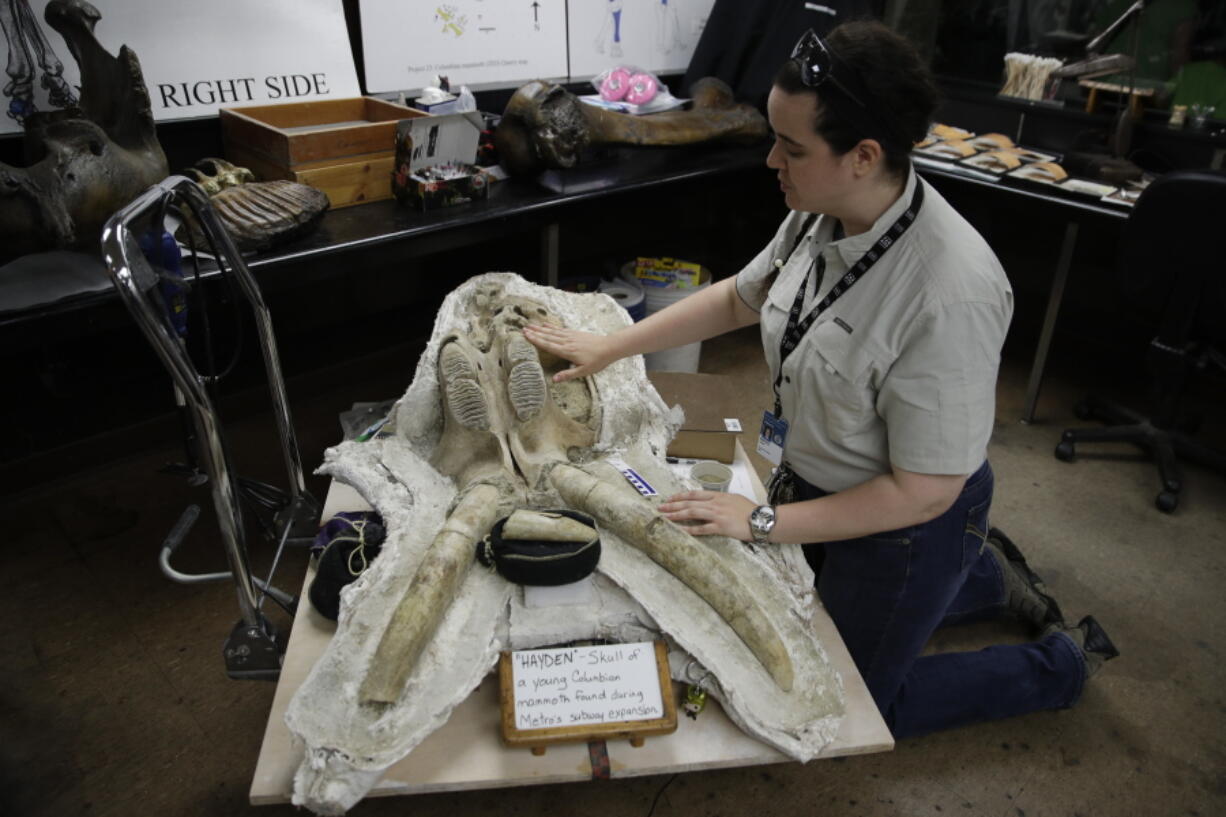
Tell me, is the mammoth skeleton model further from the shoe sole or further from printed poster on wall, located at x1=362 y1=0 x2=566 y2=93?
printed poster on wall, located at x1=362 y1=0 x2=566 y2=93

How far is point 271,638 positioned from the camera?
179cm

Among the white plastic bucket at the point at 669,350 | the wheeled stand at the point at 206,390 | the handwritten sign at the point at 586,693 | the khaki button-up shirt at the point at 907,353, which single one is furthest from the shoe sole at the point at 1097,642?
the wheeled stand at the point at 206,390

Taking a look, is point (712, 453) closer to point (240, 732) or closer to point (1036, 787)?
point (1036, 787)

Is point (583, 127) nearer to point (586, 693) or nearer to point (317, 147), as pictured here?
point (317, 147)

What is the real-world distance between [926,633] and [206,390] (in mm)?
1730

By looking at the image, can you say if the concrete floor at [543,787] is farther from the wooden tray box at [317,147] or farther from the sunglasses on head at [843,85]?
the sunglasses on head at [843,85]

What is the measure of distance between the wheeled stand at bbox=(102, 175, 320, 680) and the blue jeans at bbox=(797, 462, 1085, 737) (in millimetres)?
1272

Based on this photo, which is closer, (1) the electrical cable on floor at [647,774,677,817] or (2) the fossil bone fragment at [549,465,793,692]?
(2) the fossil bone fragment at [549,465,793,692]

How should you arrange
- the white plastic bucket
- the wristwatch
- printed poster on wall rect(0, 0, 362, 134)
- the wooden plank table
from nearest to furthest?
the wooden plank table < the wristwatch < printed poster on wall rect(0, 0, 362, 134) < the white plastic bucket

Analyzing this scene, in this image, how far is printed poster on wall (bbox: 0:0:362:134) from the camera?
107 inches

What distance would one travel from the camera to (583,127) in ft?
11.9

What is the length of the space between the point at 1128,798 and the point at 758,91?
3.61m

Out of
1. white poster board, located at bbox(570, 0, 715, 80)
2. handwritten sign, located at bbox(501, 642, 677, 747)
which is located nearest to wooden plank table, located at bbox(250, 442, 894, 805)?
handwritten sign, located at bbox(501, 642, 677, 747)

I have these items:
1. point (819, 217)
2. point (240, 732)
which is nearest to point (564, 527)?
point (819, 217)
